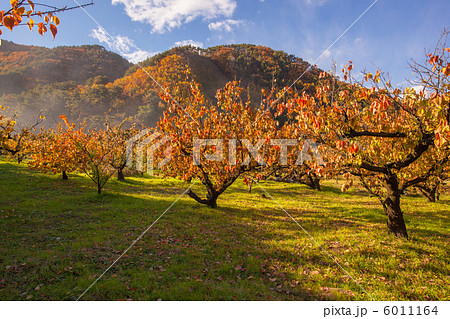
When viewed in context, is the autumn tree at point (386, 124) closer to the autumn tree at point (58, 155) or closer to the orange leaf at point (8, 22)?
the orange leaf at point (8, 22)

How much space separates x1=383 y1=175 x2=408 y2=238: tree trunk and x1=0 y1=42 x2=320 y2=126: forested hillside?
64827 millimetres

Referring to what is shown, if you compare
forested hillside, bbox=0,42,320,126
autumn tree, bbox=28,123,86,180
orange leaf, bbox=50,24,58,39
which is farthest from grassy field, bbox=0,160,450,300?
forested hillside, bbox=0,42,320,126

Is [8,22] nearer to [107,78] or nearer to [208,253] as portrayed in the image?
[208,253]

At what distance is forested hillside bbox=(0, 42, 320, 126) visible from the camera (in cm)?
8231

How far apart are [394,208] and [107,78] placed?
121 meters

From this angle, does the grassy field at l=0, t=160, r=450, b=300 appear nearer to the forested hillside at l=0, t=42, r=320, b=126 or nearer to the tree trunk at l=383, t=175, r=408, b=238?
the tree trunk at l=383, t=175, r=408, b=238

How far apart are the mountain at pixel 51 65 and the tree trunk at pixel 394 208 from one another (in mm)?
124481

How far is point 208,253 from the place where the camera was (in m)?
8.76

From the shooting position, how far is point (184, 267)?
7.42 m

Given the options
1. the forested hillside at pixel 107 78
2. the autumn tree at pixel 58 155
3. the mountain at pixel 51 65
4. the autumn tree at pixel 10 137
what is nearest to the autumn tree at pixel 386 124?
Answer: the autumn tree at pixel 10 137

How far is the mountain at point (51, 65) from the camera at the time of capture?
9731cm

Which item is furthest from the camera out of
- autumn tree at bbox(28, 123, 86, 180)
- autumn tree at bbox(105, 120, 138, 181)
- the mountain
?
the mountain
